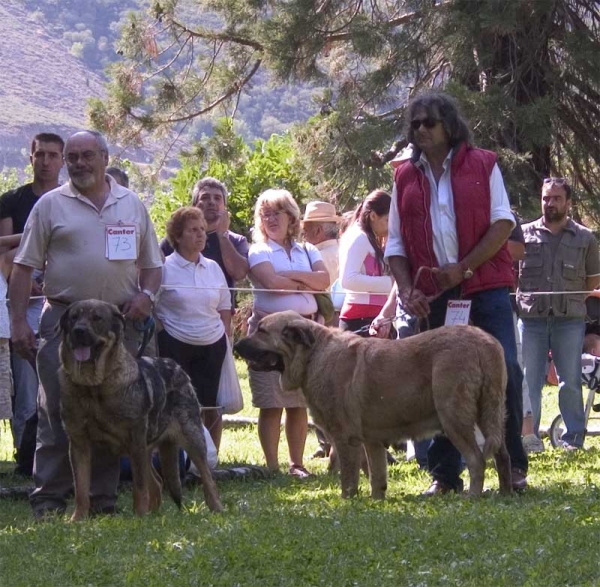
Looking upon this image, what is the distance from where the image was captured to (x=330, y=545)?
19.1ft

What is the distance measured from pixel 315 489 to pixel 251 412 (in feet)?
25.0

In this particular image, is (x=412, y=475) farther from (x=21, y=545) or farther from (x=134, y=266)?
(x=21, y=545)

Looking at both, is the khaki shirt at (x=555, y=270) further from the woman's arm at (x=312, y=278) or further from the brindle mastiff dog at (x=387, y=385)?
the brindle mastiff dog at (x=387, y=385)

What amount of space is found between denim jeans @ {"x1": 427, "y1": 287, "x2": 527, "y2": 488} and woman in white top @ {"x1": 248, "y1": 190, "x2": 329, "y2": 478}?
215cm

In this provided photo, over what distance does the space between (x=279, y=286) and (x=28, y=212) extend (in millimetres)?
2028

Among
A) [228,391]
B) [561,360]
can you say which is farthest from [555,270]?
[228,391]

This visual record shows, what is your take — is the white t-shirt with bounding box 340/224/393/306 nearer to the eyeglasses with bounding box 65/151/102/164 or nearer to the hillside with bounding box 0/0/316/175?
the eyeglasses with bounding box 65/151/102/164

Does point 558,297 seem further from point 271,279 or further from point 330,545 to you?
point 330,545

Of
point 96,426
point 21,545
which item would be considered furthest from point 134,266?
point 21,545

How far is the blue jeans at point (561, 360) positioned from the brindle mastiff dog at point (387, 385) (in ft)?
12.3

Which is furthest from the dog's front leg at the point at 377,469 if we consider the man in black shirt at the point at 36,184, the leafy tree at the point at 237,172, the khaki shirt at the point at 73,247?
the leafy tree at the point at 237,172

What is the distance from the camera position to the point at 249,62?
1933cm

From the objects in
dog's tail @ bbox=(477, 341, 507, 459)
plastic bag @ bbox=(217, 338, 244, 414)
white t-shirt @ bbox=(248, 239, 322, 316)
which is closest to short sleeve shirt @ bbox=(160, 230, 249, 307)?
white t-shirt @ bbox=(248, 239, 322, 316)

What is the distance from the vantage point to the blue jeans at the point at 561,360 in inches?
440
